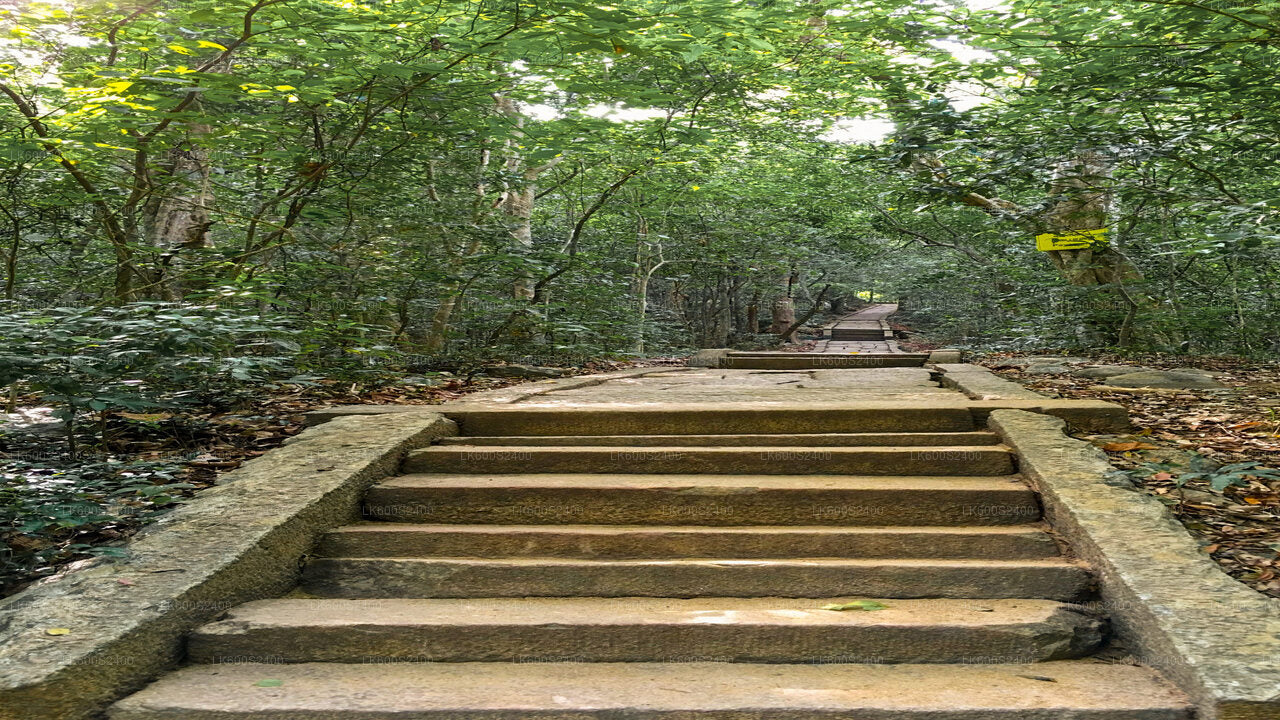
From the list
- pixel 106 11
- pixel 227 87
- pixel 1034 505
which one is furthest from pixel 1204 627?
pixel 106 11

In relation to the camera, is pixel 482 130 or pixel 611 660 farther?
pixel 482 130

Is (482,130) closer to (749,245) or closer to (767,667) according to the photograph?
(767,667)

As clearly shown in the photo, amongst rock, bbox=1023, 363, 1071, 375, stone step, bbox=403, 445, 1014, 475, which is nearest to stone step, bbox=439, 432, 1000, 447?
Result: stone step, bbox=403, 445, 1014, 475

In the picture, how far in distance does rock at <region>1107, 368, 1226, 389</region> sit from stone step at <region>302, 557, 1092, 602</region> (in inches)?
157

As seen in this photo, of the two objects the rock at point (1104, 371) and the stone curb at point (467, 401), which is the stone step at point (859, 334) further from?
the stone curb at point (467, 401)

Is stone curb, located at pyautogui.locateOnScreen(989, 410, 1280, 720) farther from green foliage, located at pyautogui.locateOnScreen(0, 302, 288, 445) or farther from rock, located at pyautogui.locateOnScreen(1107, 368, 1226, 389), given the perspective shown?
green foliage, located at pyautogui.locateOnScreen(0, 302, 288, 445)

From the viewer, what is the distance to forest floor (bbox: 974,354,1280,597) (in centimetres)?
263

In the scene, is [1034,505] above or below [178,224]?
below

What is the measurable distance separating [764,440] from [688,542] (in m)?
1.03

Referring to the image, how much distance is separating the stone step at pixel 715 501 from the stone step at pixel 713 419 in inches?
24.2

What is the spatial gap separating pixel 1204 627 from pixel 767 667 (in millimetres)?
1204

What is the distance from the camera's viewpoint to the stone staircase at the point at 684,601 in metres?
2.17

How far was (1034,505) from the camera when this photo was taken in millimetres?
3150

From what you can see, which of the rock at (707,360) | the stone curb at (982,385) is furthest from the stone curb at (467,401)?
the rock at (707,360)
